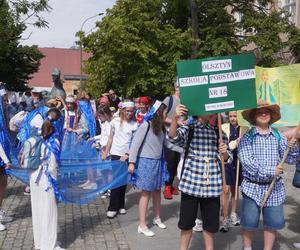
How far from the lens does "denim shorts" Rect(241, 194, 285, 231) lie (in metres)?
4.76

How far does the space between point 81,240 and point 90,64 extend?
1591cm

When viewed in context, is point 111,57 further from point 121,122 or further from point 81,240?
point 81,240

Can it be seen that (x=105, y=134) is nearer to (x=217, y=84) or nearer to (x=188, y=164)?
(x=188, y=164)

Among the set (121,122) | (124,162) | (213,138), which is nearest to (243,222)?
(213,138)

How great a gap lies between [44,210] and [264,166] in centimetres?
242

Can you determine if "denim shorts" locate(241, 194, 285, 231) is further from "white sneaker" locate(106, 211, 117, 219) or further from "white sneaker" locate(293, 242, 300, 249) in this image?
"white sneaker" locate(106, 211, 117, 219)

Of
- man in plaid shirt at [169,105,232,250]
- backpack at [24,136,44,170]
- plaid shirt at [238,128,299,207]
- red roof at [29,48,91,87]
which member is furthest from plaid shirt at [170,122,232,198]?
red roof at [29,48,91,87]

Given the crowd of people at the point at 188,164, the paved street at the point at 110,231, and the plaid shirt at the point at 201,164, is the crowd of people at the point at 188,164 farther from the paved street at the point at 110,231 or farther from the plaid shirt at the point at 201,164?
the paved street at the point at 110,231

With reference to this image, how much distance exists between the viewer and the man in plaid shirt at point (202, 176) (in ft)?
15.4

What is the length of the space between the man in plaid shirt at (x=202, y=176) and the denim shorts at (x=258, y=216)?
0.31 meters

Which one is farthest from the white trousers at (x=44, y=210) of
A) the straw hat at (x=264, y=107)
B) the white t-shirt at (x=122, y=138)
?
the straw hat at (x=264, y=107)

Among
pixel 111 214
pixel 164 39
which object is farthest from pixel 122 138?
pixel 164 39

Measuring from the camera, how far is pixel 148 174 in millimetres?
6148

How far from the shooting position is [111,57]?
19.3 metres
